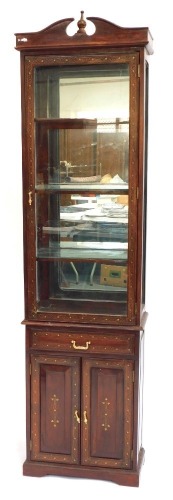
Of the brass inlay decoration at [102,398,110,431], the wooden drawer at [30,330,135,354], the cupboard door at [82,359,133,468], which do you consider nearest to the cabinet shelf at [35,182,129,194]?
the wooden drawer at [30,330,135,354]

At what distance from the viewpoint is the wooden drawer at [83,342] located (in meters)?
2.72

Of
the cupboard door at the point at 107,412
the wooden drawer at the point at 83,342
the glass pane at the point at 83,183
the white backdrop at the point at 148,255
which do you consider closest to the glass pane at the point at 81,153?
the glass pane at the point at 83,183

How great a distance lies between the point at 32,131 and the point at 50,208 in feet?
1.13

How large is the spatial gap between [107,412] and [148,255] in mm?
810

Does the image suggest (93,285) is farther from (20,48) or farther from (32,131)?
(20,48)

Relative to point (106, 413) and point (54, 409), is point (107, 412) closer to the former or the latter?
point (106, 413)

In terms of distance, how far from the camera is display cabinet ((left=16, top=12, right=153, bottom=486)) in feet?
8.66

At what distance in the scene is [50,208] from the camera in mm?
2826

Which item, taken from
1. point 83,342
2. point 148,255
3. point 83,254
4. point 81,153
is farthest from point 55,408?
point 81,153

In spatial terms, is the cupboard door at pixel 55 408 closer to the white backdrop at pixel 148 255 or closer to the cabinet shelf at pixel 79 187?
the white backdrop at pixel 148 255

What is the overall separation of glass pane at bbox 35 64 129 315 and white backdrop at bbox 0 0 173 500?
A: 0.42 meters

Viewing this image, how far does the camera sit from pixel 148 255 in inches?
126

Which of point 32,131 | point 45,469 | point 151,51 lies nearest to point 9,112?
point 32,131

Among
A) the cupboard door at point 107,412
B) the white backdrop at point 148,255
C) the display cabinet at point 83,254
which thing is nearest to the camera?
the display cabinet at point 83,254
